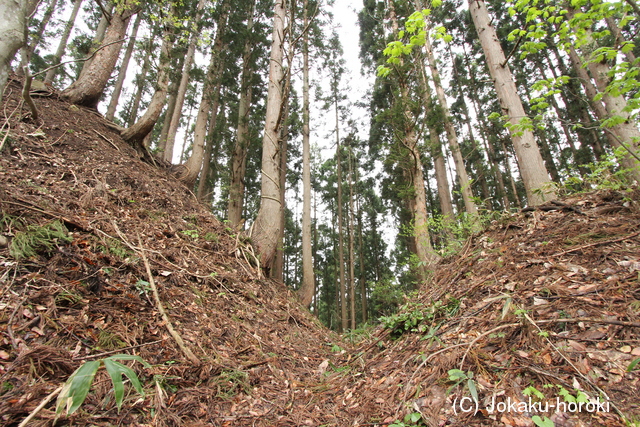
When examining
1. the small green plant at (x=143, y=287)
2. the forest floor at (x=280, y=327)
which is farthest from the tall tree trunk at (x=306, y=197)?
the small green plant at (x=143, y=287)

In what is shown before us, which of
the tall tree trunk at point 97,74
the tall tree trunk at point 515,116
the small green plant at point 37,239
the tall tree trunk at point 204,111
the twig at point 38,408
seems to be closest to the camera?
the twig at point 38,408

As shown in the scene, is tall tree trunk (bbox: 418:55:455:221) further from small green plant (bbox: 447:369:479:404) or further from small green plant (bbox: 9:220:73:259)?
small green plant (bbox: 9:220:73:259)

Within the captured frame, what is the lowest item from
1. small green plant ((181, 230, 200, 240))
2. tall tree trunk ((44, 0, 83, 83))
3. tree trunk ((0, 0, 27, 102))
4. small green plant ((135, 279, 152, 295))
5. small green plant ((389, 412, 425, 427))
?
small green plant ((389, 412, 425, 427))

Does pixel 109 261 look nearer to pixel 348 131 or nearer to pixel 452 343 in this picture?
pixel 452 343

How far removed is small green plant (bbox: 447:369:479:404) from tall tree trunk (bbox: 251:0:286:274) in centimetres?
385

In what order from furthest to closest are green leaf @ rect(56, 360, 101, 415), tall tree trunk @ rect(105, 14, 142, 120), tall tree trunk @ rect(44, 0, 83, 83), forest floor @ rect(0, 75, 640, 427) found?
tall tree trunk @ rect(44, 0, 83, 83), tall tree trunk @ rect(105, 14, 142, 120), forest floor @ rect(0, 75, 640, 427), green leaf @ rect(56, 360, 101, 415)

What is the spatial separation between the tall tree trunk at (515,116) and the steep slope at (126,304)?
3.69 m

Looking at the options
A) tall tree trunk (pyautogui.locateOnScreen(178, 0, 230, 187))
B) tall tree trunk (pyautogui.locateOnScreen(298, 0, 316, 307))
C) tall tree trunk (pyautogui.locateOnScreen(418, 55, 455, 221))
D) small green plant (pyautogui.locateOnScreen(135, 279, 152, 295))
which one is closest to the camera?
small green plant (pyautogui.locateOnScreen(135, 279, 152, 295))

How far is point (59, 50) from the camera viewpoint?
528 inches

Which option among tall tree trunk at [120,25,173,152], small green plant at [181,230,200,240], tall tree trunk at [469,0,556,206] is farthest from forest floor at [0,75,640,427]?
tall tree trunk at [120,25,173,152]

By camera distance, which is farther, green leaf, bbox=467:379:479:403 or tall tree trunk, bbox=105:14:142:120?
tall tree trunk, bbox=105:14:142:120

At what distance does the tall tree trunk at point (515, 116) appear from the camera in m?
3.86

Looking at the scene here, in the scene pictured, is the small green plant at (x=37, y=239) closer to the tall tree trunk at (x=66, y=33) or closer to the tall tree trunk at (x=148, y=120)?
the tall tree trunk at (x=148, y=120)

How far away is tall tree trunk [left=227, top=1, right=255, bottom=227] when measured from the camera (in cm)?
1012
